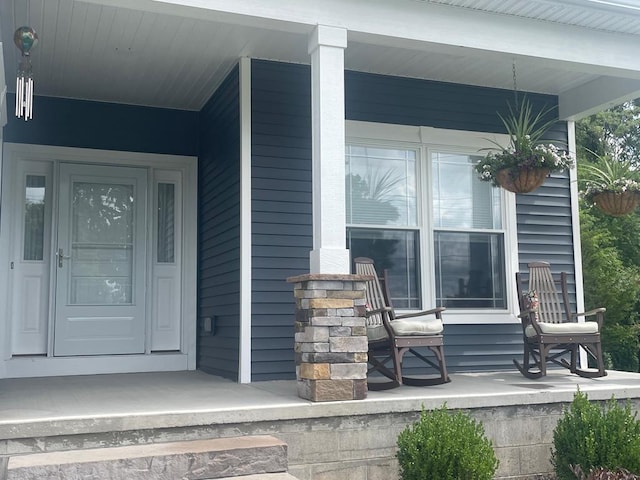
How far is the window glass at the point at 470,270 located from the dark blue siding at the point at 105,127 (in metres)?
2.46

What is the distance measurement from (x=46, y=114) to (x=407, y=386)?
3798 millimetres

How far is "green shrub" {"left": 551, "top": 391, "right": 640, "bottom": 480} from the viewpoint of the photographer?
3598mm

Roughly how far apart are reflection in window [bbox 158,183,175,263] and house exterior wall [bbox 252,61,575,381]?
1.45 metres

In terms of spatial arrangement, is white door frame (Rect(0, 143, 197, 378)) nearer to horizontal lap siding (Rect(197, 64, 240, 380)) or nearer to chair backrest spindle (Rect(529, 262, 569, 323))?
horizontal lap siding (Rect(197, 64, 240, 380))

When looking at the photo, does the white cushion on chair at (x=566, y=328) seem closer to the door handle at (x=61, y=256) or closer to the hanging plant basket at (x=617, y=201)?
the hanging plant basket at (x=617, y=201)

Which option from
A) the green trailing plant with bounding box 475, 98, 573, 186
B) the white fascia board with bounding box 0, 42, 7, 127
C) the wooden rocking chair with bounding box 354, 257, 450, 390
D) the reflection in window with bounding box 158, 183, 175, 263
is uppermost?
the white fascia board with bounding box 0, 42, 7, 127

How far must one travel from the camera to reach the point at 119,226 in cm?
631

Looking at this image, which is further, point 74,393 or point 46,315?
point 46,315

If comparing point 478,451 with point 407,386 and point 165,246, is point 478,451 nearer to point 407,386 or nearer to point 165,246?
point 407,386

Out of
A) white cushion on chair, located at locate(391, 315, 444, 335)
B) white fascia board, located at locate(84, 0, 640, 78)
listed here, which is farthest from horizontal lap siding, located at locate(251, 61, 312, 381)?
white fascia board, located at locate(84, 0, 640, 78)

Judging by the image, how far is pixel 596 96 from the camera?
601 centimetres

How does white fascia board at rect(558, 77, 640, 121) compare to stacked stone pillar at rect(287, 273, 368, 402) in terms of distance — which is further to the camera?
white fascia board at rect(558, 77, 640, 121)

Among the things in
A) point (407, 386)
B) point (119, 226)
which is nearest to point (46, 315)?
point (119, 226)

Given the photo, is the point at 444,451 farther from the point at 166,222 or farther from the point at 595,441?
the point at 166,222
